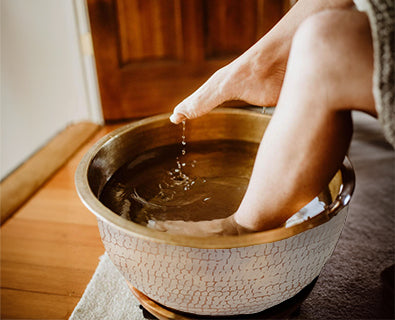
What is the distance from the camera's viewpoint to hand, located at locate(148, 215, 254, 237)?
1.77 ft

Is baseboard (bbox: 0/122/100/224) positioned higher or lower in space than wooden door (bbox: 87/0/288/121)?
lower

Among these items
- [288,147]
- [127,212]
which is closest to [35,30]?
[127,212]

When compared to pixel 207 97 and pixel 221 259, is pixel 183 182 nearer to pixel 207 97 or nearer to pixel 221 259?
pixel 207 97

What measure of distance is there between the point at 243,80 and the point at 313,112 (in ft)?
0.83

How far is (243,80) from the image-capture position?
646mm

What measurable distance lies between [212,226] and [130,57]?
42.5 inches

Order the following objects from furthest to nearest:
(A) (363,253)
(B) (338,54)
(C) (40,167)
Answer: (C) (40,167), (A) (363,253), (B) (338,54)

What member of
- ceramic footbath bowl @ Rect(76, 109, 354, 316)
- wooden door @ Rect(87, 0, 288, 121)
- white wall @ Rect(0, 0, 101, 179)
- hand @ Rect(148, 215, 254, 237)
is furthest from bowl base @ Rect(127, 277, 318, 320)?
wooden door @ Rect(87, 0, 288, 121)

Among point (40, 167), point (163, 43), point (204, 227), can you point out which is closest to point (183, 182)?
point (204, 227)

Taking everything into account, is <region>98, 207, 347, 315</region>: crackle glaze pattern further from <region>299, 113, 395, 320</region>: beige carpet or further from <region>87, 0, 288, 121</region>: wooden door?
<region>87, 0, 288, 121</region>: wooden door

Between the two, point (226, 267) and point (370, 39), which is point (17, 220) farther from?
point (370, 39)

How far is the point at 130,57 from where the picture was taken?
1460 mm

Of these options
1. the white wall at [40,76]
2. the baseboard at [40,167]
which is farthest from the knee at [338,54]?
the white wall at [40,76]

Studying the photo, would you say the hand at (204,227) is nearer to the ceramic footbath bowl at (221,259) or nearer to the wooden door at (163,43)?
the ceramic footbath bowl at (221,259)
